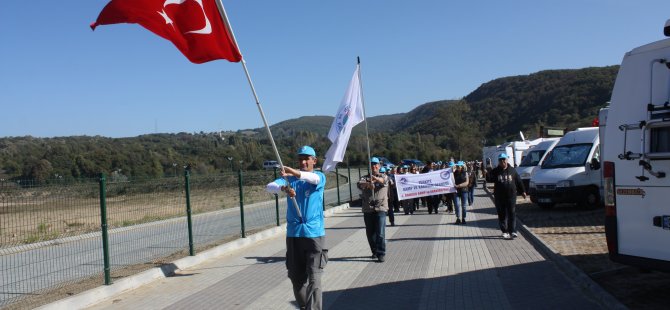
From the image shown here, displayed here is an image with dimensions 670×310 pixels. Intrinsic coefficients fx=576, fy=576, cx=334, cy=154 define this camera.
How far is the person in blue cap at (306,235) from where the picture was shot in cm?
586

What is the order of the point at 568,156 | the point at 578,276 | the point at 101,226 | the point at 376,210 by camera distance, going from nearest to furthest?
the point at 578,276, the point at 101,226, the point at 376,210, the point at 568,156

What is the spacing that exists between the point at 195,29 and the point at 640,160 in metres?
4.93

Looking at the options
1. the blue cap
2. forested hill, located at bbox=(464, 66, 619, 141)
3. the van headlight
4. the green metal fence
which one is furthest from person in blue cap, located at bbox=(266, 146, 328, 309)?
forested hill, located at bbox=(464, 66, 619, 141)

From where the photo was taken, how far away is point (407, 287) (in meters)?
7.94

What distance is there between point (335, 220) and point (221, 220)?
4.67 m

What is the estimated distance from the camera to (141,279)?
911cm

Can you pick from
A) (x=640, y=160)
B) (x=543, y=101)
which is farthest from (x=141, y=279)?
(x=543, y=101)

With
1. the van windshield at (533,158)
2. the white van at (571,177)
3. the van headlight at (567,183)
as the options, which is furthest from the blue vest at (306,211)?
the van windshield at (533,158)

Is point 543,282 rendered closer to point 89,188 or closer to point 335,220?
point 89,188

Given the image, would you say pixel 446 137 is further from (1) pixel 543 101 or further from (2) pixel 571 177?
(2) pixel 571 177

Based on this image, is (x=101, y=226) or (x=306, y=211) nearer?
(x=306, y=211)

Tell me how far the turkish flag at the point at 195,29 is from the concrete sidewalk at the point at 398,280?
3215mm

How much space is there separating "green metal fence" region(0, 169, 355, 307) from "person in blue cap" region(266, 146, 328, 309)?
3.93 m

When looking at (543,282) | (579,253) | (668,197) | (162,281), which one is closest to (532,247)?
(579,253)
